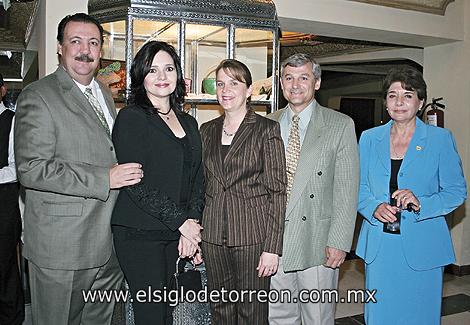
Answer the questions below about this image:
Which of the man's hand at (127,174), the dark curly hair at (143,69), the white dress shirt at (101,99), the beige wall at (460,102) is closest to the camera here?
the man's hand at (127,174)

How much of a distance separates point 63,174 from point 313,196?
1.17 meters

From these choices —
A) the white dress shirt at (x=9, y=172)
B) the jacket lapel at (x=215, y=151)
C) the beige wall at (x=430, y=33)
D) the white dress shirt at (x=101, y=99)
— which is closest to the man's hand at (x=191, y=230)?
the jacket lapel at (x=215, y=151)

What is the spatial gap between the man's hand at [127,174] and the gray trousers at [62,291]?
1.51ft

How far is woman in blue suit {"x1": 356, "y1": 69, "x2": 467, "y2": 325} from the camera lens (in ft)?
7.75

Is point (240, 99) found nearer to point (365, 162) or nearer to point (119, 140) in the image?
point (119, 140)

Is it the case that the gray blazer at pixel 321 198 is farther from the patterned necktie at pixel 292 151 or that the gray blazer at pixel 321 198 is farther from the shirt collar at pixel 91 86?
the shirt collar at pixel 91 86

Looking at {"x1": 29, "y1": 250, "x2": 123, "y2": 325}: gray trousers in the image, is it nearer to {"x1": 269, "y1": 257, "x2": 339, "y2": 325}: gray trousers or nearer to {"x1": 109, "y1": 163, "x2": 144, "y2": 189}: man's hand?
{"x1": 109, "y1": 163, "x2": 144, "y2": 189}: man's hand

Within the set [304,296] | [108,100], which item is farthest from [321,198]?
[108,100]

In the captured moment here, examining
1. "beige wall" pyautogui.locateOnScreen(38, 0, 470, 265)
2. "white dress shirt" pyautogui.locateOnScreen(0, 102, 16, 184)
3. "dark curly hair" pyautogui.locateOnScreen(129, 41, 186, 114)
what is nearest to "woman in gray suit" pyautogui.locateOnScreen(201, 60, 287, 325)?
"dark curly hair" pyautogui.locateOnScreen(129, 41, 186, 114)

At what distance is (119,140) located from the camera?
196 cm

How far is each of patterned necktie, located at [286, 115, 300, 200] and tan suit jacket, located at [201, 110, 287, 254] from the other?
17cm

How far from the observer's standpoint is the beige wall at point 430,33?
13.4 feet

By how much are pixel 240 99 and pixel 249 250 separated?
2.32 ft

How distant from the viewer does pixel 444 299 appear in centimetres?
412
